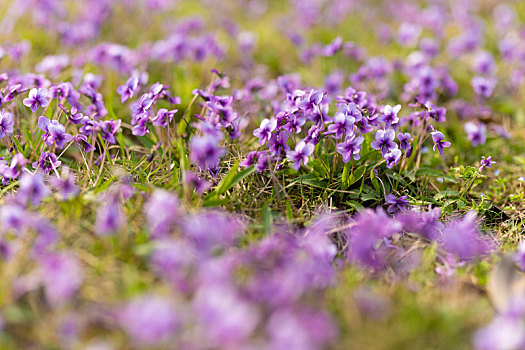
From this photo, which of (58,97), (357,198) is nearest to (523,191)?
(357,198)

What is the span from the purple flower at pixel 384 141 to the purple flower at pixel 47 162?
1693 millimetres

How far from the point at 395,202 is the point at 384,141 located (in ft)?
1.15

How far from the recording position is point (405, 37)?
207 inches

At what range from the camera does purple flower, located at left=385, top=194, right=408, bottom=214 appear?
2.77 meters

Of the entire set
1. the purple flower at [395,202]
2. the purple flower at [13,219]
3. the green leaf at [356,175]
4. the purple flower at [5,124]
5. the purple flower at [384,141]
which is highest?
the purple flower at [5,124]

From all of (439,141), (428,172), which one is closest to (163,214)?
(439,141)

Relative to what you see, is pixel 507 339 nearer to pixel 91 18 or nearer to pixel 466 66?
pixel 466 66

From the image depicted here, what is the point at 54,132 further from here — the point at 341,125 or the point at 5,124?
the point at 341,125

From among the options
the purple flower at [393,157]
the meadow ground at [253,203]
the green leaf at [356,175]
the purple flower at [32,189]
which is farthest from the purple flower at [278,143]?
the purple flower at [32,189]

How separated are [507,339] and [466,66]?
4.48 metres

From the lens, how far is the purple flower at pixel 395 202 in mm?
2768

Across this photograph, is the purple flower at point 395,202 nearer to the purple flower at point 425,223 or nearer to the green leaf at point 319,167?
the purple flower at point 425,223

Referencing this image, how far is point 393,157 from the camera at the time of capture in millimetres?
2688

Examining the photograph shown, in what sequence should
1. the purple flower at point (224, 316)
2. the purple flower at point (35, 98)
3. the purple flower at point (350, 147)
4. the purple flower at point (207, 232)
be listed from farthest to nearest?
the purple flower at point (35, 98) < the purple flower at point (350, 147) < the purple flower at point (207, 232) < the purple flower at point (224, 316)
